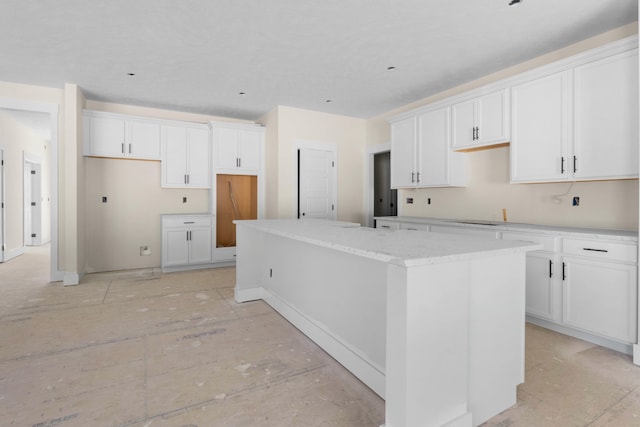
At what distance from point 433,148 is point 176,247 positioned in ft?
13.1

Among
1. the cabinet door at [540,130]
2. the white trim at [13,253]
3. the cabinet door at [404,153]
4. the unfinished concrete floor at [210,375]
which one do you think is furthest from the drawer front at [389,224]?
the white trim at [13,253]

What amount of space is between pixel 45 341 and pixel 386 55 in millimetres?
3934

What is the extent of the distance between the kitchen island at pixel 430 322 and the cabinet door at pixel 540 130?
161cm

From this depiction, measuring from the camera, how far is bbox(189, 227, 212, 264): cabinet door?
5.18 metres

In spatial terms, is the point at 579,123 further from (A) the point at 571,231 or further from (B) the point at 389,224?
(B) the point at 389,224

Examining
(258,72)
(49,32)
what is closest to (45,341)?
(49,32)

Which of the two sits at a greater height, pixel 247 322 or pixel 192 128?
pixel 192 128

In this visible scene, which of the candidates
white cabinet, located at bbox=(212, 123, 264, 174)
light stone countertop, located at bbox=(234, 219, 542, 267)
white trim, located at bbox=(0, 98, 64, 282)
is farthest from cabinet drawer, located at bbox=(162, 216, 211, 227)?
light stone countertop, located at bbox=(234, 219, 542, 267)

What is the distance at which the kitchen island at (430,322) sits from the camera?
138 cm

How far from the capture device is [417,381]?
1.39 m

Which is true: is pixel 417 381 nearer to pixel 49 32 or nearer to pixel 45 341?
pixel 45 341

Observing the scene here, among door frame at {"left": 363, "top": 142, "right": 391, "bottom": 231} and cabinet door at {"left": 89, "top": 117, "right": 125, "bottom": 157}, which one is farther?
door frame at {"left": 363, "top": 142, "right": 391, "bottom": 231}

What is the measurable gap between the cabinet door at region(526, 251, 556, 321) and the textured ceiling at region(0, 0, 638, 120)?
6.48 ft

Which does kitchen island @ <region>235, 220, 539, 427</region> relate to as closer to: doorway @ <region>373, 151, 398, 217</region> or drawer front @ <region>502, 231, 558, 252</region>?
drawer front @ <region>502, 231, 558, 252</region>
